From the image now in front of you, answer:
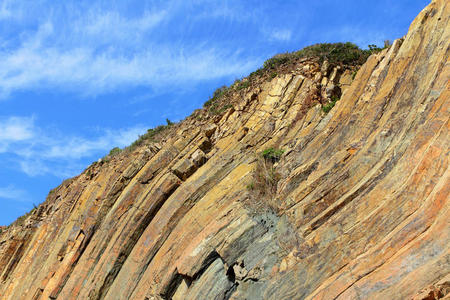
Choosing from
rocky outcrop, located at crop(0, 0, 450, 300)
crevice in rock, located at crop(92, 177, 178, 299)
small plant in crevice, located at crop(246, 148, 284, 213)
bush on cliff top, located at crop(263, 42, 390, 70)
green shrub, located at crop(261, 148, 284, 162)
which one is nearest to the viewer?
rocky outcrop, located at crop(0, 0, 450, 300)

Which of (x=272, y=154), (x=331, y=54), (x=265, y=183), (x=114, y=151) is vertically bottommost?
(x=265, y=183)

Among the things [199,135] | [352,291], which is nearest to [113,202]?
[199,135]

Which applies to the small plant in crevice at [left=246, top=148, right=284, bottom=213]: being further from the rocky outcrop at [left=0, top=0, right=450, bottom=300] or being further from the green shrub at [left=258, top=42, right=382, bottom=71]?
the green shrub at [left=258, top=42, right=382, bottom=71]

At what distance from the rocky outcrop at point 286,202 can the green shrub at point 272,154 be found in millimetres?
182

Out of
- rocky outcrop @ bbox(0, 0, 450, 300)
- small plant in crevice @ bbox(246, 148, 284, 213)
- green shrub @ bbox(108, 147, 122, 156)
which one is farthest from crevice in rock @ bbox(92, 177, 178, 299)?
green shrub @ bbox(108, 147, 122, 156)

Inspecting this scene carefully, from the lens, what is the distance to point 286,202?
14836mm

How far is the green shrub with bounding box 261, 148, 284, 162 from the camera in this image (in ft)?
58.0

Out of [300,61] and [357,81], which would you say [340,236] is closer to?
[357,81]

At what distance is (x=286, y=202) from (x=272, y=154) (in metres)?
3.40

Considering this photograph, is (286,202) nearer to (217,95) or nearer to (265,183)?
(265,183)

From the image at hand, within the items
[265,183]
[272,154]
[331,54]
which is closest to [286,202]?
[265,183]

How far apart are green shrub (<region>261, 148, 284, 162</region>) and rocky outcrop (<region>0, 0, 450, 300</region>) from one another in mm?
182

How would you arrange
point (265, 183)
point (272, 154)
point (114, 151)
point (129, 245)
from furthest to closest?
1. point (114, 151)
2. point (129, 245)
3. point (272, 154)
4. point (265, 183)

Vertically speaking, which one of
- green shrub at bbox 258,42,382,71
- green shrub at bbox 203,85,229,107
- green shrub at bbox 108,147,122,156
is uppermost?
green shrub at bbox 258,42,382,71
